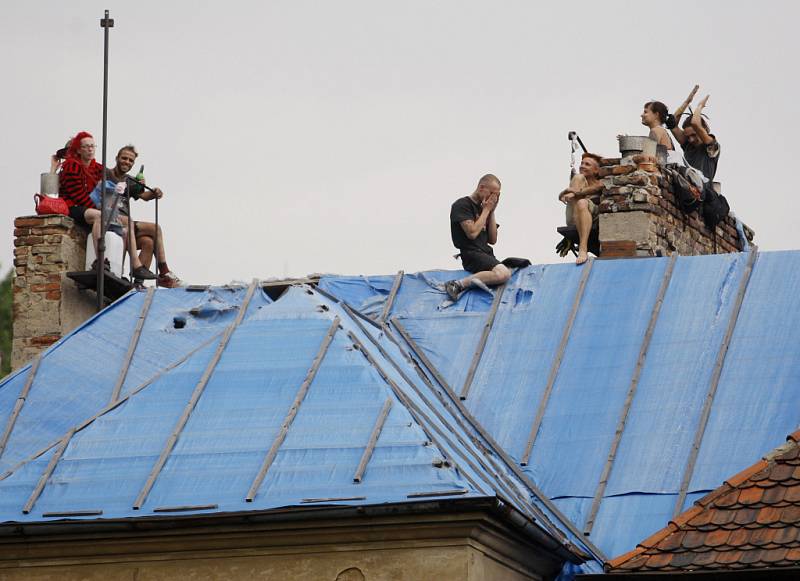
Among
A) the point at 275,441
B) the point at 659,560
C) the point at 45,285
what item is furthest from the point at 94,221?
the point at 659,560

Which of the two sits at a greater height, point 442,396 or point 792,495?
point 442,396

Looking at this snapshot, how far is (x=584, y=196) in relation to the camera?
1012 inches

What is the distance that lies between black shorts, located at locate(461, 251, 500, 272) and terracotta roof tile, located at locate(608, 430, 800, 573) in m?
5.31

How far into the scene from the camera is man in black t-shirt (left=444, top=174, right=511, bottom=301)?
23.0 m

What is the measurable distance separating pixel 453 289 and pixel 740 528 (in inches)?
236

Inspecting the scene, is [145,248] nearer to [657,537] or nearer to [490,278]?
[490,278]

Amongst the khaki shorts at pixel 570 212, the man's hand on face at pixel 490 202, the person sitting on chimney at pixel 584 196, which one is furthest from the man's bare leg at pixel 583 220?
the man's hand on face at pixel 490 202

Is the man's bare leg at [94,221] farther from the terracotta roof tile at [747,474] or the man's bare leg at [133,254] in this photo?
the terracotta roof tile at [747,474]

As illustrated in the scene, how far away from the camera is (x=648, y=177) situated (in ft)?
84.6

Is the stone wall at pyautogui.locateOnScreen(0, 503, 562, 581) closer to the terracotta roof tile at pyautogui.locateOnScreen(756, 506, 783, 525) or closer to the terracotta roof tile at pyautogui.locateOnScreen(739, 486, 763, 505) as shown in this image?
the terracotta roof tile at pyautogui.locateOnScreen(739, 486, 763, 505)

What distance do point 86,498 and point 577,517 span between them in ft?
15.1

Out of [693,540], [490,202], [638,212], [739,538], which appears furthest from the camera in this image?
[638,212]

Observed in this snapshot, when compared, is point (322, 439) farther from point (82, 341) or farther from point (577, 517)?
point (82, 341)

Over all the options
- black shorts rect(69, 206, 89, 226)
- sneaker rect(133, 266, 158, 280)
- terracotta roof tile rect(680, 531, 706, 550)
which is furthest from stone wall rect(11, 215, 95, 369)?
terracotta roof tile rect(680, 531, 706, 550)
